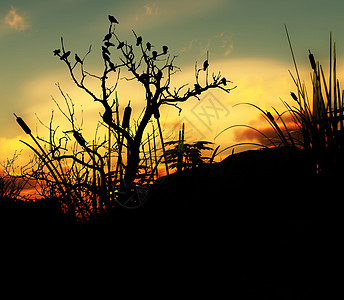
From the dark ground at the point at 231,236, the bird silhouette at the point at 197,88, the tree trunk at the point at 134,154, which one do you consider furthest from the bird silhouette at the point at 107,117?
the bird silhouette at the point at 197,88

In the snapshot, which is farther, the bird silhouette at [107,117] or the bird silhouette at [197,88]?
the bird silhouette at [197,88]

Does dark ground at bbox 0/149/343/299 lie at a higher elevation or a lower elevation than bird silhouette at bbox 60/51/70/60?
lower

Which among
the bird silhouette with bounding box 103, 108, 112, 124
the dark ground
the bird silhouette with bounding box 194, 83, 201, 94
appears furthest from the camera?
the bird silhouette with bounding box 194, 83, 201, 94

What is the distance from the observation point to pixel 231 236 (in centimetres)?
210

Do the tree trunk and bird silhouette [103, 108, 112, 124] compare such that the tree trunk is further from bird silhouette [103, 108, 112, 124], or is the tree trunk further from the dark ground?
the dark ground

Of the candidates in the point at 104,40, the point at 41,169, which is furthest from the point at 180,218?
the point at 104,40

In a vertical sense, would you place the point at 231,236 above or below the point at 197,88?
below

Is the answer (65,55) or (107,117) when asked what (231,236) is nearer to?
(107,117)

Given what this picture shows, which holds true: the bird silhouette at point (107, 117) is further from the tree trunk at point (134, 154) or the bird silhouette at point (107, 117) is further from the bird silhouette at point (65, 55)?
the bird silhouette at point (65, 55)

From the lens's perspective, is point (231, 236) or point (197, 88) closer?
point (231, 236)

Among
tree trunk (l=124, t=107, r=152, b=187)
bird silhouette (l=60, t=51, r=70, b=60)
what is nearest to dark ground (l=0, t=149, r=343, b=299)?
tree trunk (l=124, t=107, r=152, b=187)

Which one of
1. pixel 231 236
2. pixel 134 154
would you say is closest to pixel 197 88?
pixel 134 154

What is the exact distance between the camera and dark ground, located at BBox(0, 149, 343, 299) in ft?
5.99

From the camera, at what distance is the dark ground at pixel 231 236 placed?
1.83 metres
